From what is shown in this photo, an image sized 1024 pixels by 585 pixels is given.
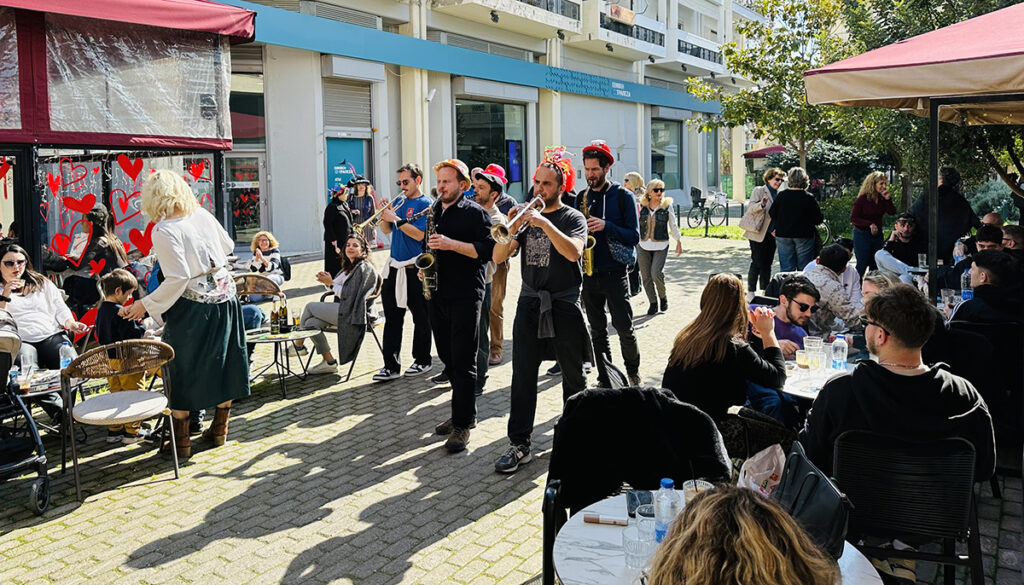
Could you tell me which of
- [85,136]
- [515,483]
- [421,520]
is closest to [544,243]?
[515,483]

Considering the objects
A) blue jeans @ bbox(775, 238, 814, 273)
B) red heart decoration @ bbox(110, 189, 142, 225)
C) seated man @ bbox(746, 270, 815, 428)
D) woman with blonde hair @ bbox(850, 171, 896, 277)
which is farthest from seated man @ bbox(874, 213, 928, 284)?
red heart decoration @ bbox(110, 189, 142, 225)

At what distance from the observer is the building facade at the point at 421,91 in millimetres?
18734

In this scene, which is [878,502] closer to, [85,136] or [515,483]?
[515,483]

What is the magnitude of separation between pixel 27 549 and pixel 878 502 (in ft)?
13.9

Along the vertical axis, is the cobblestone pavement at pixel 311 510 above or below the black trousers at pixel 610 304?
below

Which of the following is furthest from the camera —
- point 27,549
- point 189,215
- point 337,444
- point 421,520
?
point 337,444

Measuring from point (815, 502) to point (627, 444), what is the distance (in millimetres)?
930

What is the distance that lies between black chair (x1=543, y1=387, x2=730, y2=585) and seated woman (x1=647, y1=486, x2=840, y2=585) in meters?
1.70

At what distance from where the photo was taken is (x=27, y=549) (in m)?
4.50

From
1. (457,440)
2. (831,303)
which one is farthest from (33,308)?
(831,303)

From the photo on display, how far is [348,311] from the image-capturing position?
7.93 m

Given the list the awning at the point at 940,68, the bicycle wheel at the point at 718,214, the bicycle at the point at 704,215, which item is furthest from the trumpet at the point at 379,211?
the bicycle wheel at the point at 718,214

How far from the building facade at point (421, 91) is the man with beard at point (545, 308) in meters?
13.3

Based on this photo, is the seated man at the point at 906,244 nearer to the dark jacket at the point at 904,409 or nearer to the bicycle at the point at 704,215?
the dark jacket at the point at 904,409
